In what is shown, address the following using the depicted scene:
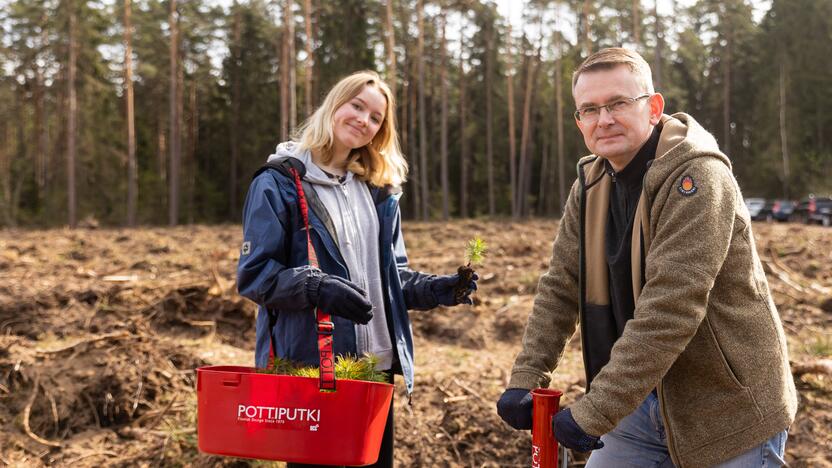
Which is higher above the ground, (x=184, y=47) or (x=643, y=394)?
(x=184, y=47)

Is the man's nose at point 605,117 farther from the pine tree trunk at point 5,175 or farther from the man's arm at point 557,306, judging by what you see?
the pine tree trunk at point 5,175

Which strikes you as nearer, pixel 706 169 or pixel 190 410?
pixel 706 169

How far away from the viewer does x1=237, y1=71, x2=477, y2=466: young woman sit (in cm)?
237

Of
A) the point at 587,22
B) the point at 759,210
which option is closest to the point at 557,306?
the point at 587,22

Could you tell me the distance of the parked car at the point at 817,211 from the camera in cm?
2462

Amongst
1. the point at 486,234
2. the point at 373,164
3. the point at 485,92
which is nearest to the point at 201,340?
the point at 373,164

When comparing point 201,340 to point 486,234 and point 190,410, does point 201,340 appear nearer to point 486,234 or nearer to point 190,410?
point 190,410

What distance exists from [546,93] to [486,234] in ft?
72.0

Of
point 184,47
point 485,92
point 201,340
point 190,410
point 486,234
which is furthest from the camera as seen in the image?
point 485,92

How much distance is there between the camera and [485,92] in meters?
35.5

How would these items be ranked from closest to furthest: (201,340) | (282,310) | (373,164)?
1. (282,310)
2. (373,164)
3. (201,340)

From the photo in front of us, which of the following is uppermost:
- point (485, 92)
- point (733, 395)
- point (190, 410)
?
point (485, 92)

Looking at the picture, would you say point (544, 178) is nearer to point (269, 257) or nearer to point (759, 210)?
point (759, 210)

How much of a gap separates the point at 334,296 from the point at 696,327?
3.59ft
